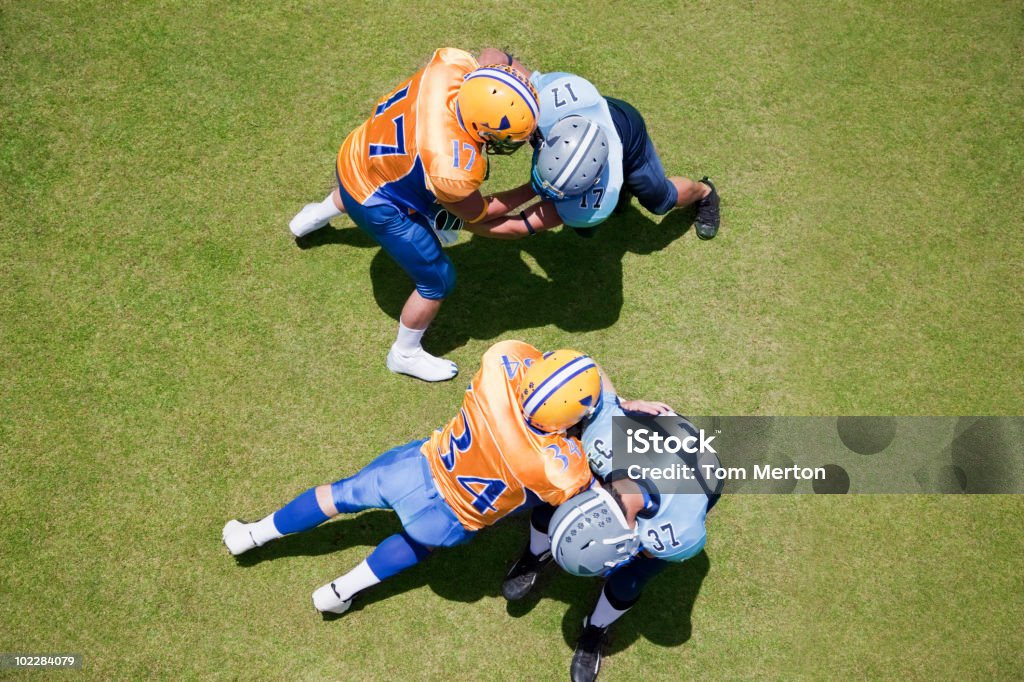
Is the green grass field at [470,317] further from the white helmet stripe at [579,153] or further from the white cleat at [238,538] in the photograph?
the white helmet stripe at [579,153]

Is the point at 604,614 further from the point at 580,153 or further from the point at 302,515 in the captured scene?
the point at 580,153

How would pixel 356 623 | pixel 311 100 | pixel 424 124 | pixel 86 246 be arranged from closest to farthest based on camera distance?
pixel 424 124, pixel 356 623, pixel 86 246, pixel 311 100

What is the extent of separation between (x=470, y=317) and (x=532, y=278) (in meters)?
0.64

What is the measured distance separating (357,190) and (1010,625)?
5.93 metres

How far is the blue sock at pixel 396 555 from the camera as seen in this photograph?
4836mm

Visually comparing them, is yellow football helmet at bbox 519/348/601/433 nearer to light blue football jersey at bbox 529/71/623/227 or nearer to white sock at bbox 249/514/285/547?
light blue football jersey at bbox 529/71/623/227

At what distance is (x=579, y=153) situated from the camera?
15.0 feet

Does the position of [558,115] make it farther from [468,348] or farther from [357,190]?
[468,348]

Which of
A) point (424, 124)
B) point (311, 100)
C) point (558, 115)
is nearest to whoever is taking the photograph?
point (424, 124)

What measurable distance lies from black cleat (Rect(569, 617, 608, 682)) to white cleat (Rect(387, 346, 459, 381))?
218 centimetres

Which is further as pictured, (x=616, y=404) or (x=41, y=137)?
(x=41, y=137)

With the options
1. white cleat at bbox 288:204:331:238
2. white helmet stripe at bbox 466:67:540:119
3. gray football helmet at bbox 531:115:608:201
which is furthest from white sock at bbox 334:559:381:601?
white helmet stripe at bbox 466:67:540:119

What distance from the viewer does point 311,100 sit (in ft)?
21.0

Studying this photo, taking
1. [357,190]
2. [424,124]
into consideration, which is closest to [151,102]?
[357,190]
